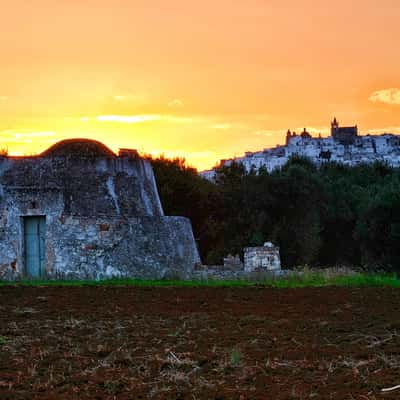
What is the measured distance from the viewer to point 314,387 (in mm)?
8375

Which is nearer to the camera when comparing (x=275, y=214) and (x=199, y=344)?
(x=199, y=344)

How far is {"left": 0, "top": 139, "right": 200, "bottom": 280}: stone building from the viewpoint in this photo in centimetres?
2233

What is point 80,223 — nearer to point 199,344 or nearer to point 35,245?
point 35,245

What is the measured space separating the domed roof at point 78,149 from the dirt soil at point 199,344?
7.63 m

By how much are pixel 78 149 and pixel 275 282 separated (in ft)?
26.6

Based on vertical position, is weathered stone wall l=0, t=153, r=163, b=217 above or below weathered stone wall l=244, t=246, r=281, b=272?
above

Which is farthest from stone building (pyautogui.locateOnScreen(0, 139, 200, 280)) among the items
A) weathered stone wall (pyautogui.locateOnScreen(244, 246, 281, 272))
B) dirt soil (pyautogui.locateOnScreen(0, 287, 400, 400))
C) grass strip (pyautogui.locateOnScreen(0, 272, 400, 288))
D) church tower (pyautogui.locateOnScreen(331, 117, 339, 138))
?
church tower (pyautogui.locateOnScreen(331, 117, 339, 138))

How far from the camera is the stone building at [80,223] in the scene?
2233cm

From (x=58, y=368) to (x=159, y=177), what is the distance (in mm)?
28816

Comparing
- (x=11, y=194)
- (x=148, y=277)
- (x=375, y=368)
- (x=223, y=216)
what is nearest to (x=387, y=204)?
(x=223, y=216)

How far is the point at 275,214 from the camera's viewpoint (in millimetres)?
40250

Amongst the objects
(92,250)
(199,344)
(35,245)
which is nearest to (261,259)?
(92,250)

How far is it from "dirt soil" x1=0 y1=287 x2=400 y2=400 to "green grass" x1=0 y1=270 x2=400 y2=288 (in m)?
1.86

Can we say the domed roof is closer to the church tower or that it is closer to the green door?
the green door
